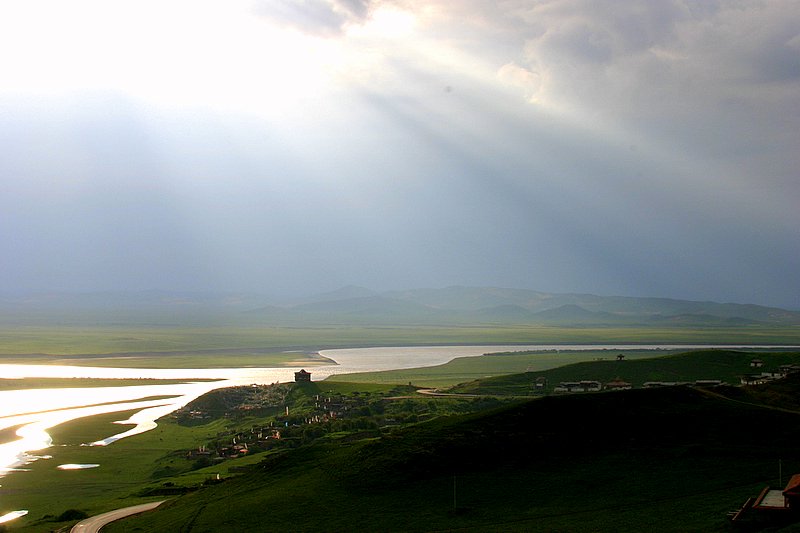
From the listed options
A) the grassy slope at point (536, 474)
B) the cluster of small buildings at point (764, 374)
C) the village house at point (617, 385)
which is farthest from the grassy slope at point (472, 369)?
the grassy slope at point (536, 474)

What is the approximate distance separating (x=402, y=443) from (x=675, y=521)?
2346 centimetres

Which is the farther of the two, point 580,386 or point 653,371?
point 653,371

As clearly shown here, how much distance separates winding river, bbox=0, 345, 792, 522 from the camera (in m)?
84.4

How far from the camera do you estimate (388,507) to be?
1654 inches

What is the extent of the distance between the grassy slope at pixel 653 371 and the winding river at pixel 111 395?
41.0 metres

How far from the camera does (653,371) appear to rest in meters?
102

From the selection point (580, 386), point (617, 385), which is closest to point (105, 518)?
point (580, 386)

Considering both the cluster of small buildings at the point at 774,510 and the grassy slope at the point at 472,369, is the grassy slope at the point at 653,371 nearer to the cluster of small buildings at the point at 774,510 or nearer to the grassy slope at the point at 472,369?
the grassy slope at the point at 472,369

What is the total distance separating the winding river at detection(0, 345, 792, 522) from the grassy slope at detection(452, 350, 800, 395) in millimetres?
40952

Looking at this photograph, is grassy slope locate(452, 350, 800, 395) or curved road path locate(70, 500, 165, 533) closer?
curved road path locate(70, 500, 165, 533)

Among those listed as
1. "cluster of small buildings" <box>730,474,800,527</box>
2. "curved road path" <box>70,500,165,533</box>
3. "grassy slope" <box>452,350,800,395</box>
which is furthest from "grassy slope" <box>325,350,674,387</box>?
"cluster of small buildings" <box>730,474,800,527</box>

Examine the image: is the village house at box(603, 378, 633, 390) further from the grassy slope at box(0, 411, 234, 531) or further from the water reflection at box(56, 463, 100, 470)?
the water reflection at box(56, 463, 100, 470)

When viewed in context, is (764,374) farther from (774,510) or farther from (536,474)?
(774,510)

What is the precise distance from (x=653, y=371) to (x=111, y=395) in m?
80.2
